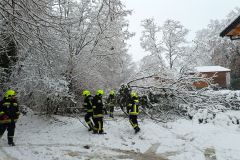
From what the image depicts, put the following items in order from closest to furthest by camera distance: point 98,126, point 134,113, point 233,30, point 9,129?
point 9,129
point 233,30
point 98,126
point 134,113

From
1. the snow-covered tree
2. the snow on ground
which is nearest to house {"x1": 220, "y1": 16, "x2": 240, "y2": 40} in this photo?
the snow on ground

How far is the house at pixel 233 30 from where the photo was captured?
1033cm

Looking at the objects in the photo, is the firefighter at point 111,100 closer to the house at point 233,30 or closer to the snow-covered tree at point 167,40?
the house at point 233,30

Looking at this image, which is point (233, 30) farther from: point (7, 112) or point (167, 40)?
point (167, 40)

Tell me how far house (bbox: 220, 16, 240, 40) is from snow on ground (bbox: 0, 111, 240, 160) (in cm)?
395

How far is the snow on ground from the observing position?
8.88 meters

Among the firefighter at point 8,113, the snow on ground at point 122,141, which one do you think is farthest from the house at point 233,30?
the firefighter at point 8,113

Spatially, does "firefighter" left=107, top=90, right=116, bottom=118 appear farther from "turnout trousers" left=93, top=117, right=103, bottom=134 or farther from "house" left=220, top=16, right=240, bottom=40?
"house" left=220, top=16, right=240, bottom=40

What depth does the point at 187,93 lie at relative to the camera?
52.1 feet

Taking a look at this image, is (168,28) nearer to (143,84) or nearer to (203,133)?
(143,84)

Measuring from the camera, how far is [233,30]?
11.0m

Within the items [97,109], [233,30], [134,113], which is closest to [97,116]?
[97,109]

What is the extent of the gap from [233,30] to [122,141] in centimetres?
580

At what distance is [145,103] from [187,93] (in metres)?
2.47
